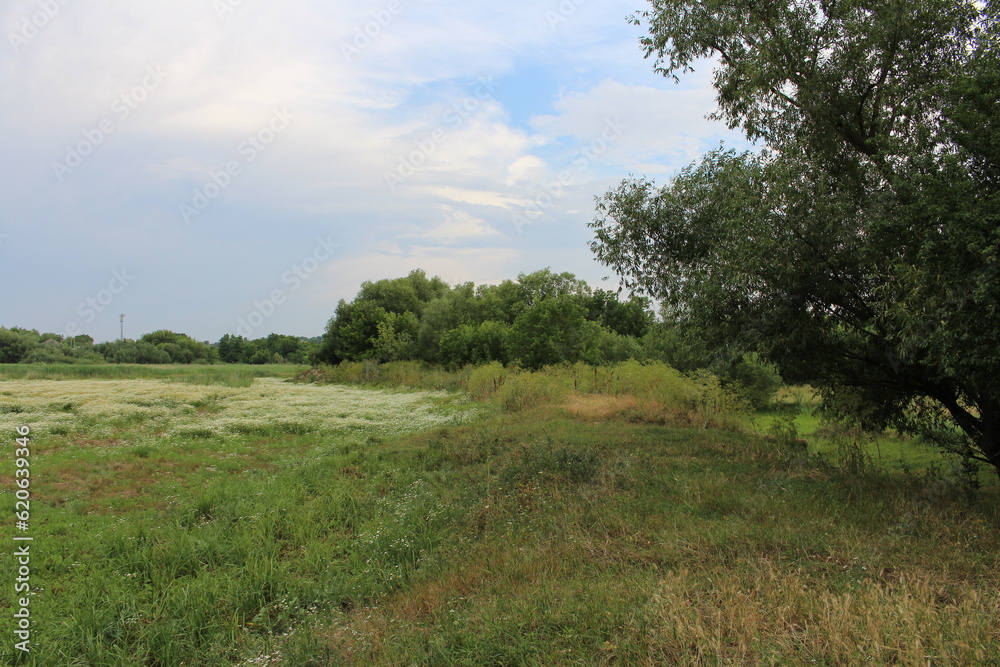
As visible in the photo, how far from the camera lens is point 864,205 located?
30.3 ft

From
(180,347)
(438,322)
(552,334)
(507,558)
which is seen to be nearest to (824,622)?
(507,558)

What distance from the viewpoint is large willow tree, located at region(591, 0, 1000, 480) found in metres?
7.15

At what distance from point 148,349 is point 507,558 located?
87.5 meters

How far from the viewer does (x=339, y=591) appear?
6.98 metres

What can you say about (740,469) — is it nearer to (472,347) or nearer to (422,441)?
(422,441)

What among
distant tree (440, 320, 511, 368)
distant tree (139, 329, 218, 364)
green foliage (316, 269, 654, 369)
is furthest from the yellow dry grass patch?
distant tree (139, 329, 218, 364)

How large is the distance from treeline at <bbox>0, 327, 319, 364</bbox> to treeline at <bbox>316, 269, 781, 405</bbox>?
9.84 metres

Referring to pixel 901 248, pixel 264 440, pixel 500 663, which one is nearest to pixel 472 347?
pixel 264 440

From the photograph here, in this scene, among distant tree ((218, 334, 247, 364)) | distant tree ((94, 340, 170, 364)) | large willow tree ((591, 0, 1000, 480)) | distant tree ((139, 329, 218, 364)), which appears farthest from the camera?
distant tree ((218, 334, 247, 364))

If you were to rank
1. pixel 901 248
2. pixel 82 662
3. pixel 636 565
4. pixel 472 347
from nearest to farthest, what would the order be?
pixel 82 662, pixel 636 565, pixel 901 248, pixel 472 347

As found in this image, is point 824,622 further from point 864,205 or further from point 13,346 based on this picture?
point 13,346

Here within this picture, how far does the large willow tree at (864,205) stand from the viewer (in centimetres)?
715

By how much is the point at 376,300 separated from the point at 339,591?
2485 inches

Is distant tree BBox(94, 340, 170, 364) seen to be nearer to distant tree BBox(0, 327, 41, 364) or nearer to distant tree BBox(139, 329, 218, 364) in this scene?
distant tree BBox(139, 329, 218, 364)
